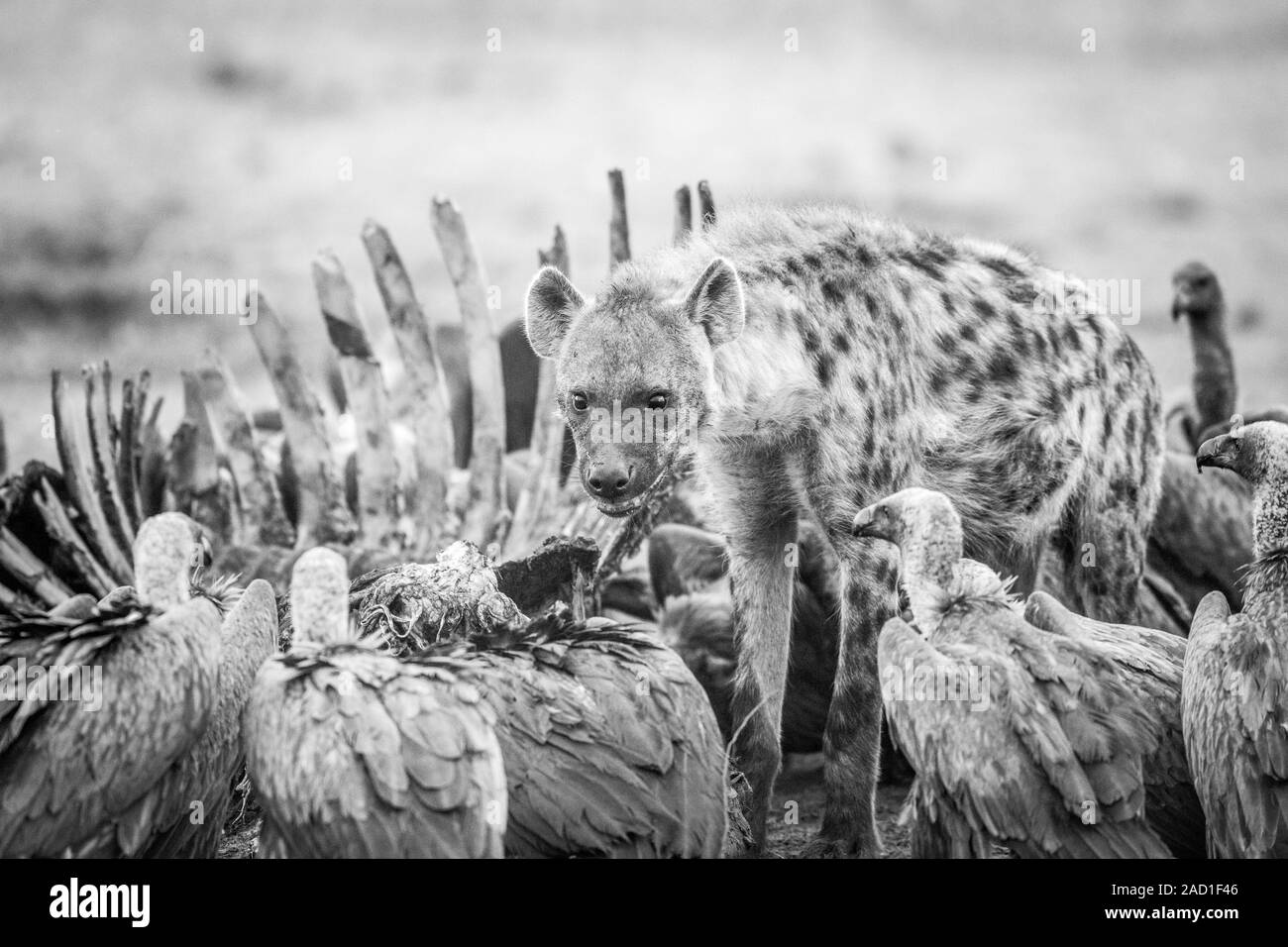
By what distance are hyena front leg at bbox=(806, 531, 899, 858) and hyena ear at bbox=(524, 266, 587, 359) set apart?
135 centimetres

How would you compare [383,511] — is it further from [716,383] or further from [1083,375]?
[1083,375]

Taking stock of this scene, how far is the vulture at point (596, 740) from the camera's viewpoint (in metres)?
4.69

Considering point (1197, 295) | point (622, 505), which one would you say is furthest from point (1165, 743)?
point (1197, 295)

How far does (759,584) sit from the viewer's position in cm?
638

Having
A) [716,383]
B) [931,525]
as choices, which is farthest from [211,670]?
[931,525]

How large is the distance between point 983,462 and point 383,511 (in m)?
3.66

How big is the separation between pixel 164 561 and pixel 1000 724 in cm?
285

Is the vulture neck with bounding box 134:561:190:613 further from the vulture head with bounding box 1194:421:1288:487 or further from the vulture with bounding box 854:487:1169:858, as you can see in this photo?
the vulture head with bounding box 1194:421:1288:487

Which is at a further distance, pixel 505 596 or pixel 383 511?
pixel 383 511

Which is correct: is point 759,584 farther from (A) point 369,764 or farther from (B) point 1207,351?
(B) point 1207,351

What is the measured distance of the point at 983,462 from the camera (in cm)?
628

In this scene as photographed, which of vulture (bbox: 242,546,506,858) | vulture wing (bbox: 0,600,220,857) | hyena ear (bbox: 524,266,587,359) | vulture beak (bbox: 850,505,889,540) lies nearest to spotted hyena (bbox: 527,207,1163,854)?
hyena ear (bbox: 524,266,587,359)

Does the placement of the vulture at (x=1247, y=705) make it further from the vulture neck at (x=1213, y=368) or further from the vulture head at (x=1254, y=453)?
the vulture neck at (x=1213, y=368)

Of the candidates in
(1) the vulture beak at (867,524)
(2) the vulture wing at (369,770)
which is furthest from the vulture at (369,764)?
(1) the vulture beak at (867,524)
